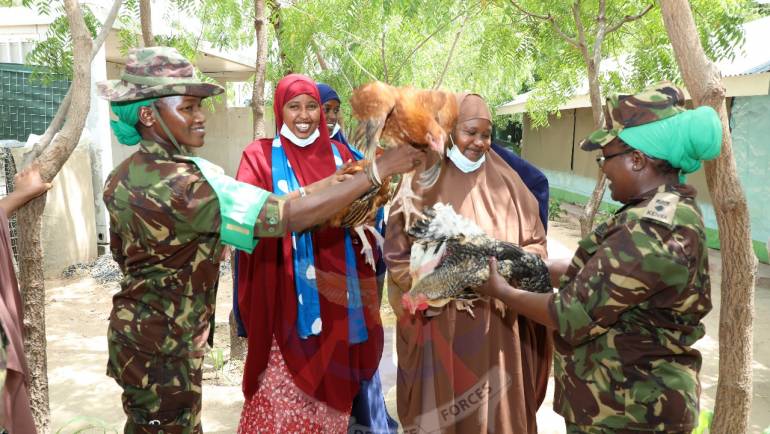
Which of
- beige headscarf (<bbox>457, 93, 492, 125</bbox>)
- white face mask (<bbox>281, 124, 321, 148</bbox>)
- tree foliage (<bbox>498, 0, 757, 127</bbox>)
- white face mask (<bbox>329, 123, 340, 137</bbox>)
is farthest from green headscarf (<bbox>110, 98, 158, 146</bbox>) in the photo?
tree foliage (<bbox>498, 0, 757, 127</bbox>)

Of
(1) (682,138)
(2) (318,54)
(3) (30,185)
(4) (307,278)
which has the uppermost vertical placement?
(2) (318,54)

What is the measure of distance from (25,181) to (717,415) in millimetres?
3439

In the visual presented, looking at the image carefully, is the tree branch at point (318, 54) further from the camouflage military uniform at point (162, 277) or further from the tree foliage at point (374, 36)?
the camouflage military uniform at point (162, 277)

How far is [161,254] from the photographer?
2.26m

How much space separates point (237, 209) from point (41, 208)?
5.66ft

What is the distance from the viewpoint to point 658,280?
1860 mm

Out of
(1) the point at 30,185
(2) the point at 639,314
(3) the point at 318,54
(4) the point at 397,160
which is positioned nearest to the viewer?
(2) the point at 639,314

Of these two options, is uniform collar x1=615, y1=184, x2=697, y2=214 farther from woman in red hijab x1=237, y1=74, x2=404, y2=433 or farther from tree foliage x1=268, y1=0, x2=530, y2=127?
tree foliage x1=268, y1=0, x2=530, y2=127

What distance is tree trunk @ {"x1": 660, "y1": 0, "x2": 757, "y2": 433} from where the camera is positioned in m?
2.81

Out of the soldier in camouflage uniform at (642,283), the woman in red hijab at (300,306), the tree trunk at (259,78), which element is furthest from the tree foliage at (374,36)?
the soldier in camouflage uniform at (642,283)

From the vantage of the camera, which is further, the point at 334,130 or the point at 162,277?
the point at 334,130

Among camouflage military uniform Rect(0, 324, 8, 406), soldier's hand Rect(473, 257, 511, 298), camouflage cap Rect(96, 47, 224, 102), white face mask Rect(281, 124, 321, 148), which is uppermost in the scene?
camouflage cap Rect(96, 47, 224, 102)

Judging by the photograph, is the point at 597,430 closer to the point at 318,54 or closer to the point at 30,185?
the point at 30,185

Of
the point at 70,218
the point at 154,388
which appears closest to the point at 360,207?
the point at 154,388
